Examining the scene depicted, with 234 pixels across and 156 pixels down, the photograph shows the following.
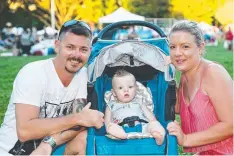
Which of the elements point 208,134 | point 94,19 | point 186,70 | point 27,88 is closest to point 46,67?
point 27,88

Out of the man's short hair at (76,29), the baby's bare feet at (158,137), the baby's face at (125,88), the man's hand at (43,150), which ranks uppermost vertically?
the man's short hair at (76,29)

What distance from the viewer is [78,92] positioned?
3.75 meters

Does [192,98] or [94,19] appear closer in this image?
[192,98]

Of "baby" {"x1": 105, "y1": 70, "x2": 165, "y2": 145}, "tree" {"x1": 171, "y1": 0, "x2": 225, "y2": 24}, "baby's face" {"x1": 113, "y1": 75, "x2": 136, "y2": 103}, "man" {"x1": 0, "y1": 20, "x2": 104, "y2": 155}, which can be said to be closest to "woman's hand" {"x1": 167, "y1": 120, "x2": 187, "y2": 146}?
"baby" {"x1": 105, "y1": 70, "x2": 165, "y2": 145}

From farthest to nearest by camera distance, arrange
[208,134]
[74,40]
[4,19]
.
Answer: [4,19]
[74,40]
[208,134]

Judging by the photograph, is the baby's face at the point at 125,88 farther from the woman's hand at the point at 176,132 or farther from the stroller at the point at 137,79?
the woman's hand at the point at 176,132

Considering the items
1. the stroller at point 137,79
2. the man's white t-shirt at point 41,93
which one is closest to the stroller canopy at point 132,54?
the stroller at point 137,79

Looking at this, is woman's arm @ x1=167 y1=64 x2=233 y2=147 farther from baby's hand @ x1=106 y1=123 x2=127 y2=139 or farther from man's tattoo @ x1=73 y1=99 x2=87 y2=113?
man's tattoo @ x1=73 y1=99 x2=87 y2=113

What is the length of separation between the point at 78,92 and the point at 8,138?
0.60 m

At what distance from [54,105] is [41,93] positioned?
0.49 feet

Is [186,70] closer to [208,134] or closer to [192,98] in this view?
[192,98]

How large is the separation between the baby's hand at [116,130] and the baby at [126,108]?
0.15ft

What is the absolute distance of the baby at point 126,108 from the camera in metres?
3.91

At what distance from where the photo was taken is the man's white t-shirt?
3547mm
